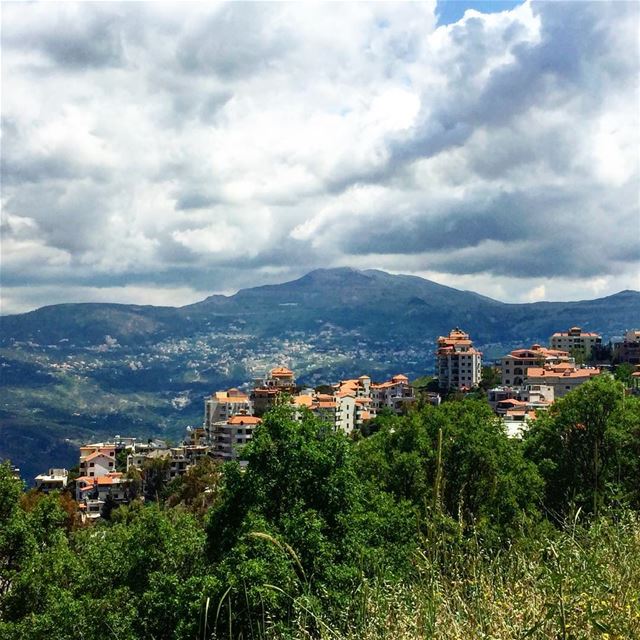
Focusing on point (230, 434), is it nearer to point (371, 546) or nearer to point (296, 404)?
point (296, 404)

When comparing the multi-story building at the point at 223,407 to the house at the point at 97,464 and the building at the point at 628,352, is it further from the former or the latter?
the building at the point at 628,352

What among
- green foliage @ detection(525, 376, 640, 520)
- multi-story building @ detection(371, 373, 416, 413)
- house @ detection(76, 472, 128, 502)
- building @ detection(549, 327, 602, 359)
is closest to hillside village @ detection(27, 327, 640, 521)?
multi-story building @ detection(371, 373, 416, 413)

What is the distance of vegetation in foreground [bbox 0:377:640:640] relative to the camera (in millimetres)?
5129

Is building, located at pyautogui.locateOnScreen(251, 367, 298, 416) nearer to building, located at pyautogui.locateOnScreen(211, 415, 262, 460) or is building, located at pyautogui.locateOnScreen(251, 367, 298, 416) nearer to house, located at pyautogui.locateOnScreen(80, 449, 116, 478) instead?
building, located at pyautogui.locateOnScreen(211, 415, 262, 460)

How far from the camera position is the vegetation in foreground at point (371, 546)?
513cm

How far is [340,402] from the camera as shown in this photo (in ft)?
300

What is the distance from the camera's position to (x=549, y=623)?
458 cm

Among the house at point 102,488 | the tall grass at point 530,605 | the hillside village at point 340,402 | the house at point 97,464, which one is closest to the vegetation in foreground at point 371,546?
the tall grass at point 530,605

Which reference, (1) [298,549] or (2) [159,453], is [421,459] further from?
(2) [159,453]

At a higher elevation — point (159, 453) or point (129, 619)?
point (129, 619)

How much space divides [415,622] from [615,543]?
192 cm

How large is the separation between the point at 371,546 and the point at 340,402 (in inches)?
2928

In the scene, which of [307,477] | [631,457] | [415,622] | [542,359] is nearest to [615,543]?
[415,622]

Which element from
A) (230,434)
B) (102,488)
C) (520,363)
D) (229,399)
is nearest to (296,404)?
(230,434)
